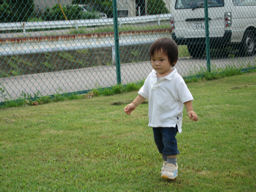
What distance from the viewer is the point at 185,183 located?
2725 millimetres

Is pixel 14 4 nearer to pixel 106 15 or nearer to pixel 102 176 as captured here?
pixel 106 15

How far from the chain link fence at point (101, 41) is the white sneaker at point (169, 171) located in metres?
3.87

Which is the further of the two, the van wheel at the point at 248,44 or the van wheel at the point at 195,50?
the van wheel at the point at 248,44

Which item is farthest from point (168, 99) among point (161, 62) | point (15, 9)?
point (15, 9)

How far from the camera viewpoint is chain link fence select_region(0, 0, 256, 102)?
7.19 metres

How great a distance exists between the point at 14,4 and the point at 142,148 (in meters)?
3.83

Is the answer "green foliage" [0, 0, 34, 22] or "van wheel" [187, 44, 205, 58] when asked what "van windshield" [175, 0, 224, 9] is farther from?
"green foliage" [0, 0, 34, 22]

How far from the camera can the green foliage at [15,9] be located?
601 cm

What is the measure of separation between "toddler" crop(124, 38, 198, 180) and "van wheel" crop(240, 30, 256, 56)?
7381 millimetres

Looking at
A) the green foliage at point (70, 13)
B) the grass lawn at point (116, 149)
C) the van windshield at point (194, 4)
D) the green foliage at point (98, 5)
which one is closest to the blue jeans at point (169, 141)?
the grass lawn at point (116, 149)

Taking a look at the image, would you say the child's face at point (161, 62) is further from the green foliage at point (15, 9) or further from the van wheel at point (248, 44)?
the van wheel at point (248, 44)

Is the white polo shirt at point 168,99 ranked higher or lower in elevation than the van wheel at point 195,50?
higher

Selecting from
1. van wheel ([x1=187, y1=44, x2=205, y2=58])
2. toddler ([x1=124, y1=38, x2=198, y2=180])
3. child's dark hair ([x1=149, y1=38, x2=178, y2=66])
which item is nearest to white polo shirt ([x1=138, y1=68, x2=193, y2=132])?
toddler ([x1=124, y1=38, x2=198, y2=180])

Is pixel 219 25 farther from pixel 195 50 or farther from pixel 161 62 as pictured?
pixel 161 62
